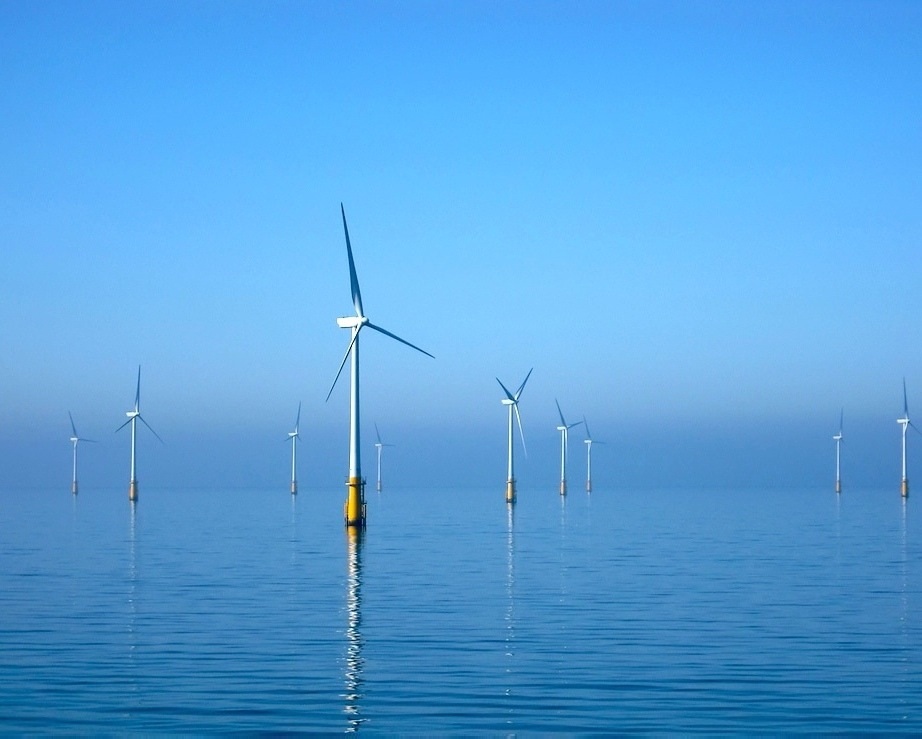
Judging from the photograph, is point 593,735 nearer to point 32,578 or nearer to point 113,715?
point 113,715

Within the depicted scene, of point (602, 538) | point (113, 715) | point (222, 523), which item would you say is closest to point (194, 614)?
point (113, 715)

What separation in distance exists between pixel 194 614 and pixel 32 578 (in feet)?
51.2

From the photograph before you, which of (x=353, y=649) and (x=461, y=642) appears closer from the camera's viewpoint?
(x=353, y=649)

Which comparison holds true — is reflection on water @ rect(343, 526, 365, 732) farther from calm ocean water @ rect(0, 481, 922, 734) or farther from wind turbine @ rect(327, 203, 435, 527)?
wind turbine @ rect(327, 203, 435, 527)

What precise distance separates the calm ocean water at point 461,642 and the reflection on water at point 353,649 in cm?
10

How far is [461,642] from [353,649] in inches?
107

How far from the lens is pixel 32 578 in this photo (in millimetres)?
50531

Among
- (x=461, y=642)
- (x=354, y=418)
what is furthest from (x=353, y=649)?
(x=354, y=418)

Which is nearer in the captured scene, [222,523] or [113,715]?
[113,715]

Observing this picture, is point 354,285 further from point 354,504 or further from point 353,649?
point 353,649

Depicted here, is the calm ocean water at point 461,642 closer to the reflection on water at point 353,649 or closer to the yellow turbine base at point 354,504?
the reflection on water at point 353,649

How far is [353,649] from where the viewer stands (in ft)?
96.9

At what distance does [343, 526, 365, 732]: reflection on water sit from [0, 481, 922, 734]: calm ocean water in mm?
105

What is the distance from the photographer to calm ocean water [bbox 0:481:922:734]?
21766 mm
